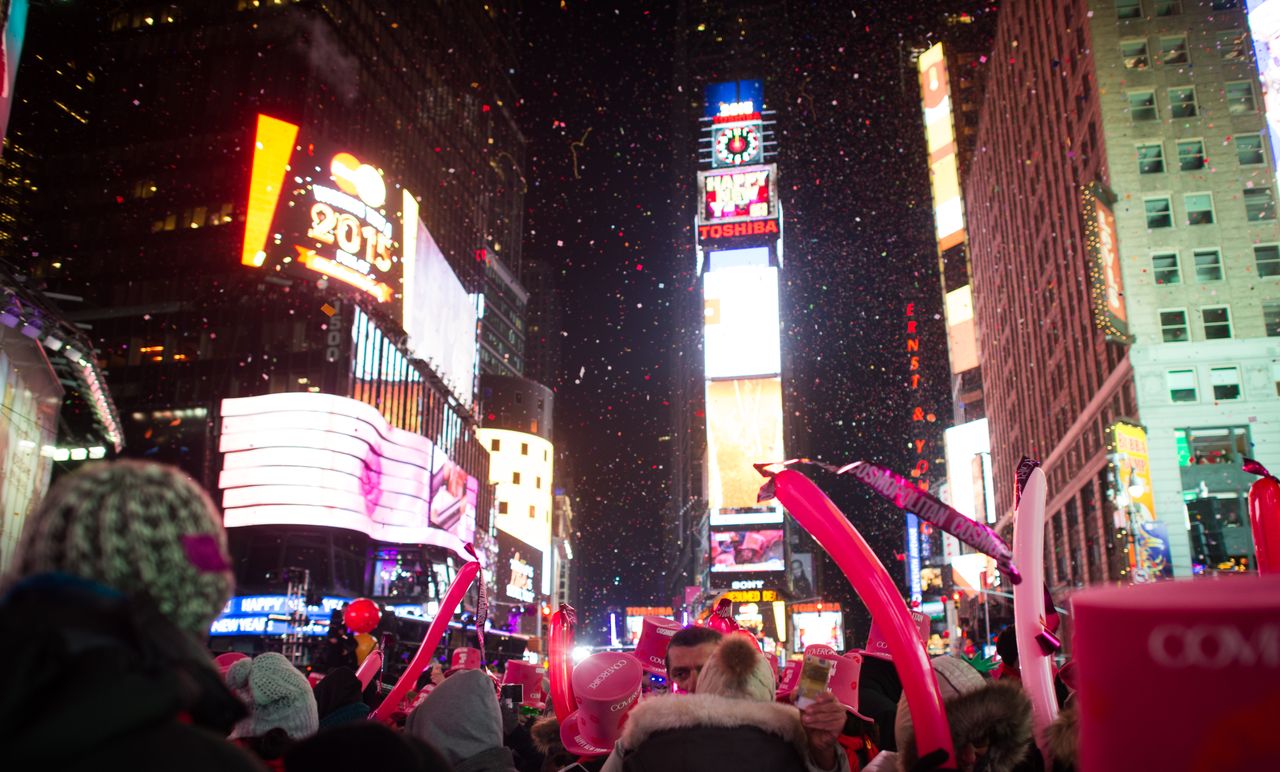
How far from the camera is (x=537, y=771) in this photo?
7.49 meters

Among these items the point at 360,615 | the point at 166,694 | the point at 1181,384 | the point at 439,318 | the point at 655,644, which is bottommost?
the point at 655,644

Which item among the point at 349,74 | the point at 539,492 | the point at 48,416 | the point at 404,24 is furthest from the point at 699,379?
the point at 48,416

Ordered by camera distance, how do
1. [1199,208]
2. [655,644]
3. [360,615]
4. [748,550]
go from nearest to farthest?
1. [655,644]
2. [360,615]
3. [1199,208]
4. [748,550]

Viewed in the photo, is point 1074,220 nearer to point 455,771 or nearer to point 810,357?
point 455,771

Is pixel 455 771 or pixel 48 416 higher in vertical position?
pixel 48 416

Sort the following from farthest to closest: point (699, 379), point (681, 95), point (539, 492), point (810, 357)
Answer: point (681, 95) < point (810, 357) < point (699, 379) < point (539, 492)

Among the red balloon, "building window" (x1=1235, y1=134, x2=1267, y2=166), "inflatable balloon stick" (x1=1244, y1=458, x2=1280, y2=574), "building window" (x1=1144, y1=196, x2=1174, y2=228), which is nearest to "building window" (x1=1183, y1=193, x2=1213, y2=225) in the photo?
"building window" (x1=1144, y1=196, x2=1174, y2=228)

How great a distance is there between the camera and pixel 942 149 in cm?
7706

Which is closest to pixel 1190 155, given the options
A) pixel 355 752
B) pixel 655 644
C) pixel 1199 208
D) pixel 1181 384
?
pixel 1199 208

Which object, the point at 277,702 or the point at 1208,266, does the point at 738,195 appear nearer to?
the point at 1208,266

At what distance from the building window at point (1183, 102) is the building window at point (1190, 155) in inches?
52.0

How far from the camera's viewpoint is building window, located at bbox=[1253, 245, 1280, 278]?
135ft

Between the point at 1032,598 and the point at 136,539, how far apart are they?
3.67 m

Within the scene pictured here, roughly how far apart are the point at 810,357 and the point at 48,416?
10557cm
